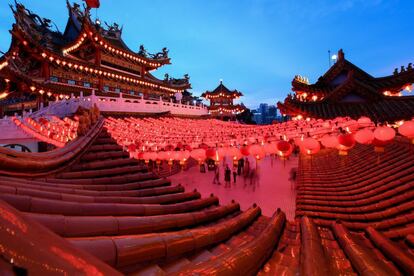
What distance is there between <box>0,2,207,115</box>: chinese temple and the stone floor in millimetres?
6642

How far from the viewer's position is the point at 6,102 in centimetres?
2148

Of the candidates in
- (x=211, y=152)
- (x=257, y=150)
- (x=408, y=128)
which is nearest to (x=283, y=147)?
(x=257, y=150)

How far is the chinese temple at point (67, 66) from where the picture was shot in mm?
16234

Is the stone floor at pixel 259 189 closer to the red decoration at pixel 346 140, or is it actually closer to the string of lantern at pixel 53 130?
the red decoration at pixel 346 140

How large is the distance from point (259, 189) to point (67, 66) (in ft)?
54.5

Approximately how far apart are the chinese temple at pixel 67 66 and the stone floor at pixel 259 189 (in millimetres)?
6642

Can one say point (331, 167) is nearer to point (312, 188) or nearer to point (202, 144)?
point (312, 188)

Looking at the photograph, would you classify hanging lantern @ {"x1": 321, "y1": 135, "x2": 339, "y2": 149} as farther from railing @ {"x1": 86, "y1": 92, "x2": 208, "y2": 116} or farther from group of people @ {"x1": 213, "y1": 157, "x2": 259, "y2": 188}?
railing @ {"x1": 86, "y1": 92, "x2": 208, "y2": 116}

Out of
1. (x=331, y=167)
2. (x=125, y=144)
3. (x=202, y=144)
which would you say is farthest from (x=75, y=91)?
(x=331, y=167)

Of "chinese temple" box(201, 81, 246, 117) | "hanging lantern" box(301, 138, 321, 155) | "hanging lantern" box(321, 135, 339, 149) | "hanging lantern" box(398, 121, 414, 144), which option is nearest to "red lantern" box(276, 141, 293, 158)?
"hanging lantern" box(301, 138, 321, 155)

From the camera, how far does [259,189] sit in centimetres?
1259

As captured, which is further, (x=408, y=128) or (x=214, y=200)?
(x=214, y=200)

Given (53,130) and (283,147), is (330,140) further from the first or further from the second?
(53,130)

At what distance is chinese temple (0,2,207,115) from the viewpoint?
1623 cm
